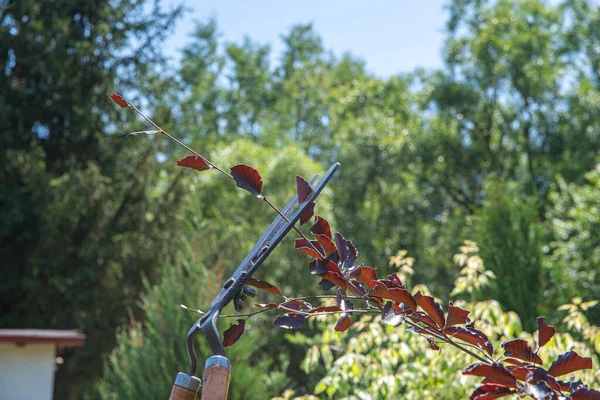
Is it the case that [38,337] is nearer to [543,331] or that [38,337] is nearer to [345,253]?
[345,253]

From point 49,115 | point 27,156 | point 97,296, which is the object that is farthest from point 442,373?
point 49,115

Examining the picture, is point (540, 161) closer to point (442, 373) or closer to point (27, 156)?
point (27, 156)

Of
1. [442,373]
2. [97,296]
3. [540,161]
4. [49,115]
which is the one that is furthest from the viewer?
[540,161]

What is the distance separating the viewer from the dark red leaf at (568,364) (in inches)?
51.8

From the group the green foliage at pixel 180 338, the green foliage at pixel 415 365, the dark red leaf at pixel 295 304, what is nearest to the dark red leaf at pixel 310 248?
the dark red leaf at pixel 295 304

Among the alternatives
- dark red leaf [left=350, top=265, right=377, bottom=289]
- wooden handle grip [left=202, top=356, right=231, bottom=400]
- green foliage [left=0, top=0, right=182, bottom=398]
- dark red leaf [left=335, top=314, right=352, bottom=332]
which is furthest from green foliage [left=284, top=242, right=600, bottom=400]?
green foliage [left=0, top=0, right=182, bottom=398]

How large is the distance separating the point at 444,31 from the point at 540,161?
4.17 meters

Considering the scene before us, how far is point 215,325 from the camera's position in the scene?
1.32m

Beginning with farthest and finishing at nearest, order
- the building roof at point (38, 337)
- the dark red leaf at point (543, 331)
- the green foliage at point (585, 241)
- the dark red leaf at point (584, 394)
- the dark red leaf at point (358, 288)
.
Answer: the green foliage at point (585, 241) → the building roof at point (38, 337) → the dark red leaf at point (358, 288) → the dark red leaf at point (543, 331) → the dark red leaf at point (584, 394)

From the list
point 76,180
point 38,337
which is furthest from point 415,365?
point 76,180

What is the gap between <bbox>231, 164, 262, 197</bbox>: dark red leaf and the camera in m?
1.48

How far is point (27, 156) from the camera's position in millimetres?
12367

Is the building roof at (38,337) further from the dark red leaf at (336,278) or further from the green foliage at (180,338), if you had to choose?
the dark red leaf at (336,278)

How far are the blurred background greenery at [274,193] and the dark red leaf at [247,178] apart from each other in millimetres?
2776
